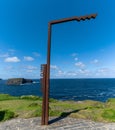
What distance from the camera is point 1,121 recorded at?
15.1 metres

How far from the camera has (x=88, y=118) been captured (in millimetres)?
15172

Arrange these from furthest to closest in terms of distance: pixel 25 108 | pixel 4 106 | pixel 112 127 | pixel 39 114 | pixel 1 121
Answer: pixel 4 106
pixel 25 108
pixel 39 114
pixel 1 121
pixel 112 127

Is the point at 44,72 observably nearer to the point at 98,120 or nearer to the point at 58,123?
the point at 58,123

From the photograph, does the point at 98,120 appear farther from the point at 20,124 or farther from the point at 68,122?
the point at 20,124

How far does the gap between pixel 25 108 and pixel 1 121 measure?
3.36 m

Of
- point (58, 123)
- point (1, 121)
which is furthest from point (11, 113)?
point (58, 123)

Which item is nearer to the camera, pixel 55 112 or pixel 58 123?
pixel 58 123

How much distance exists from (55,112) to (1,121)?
12.5ft

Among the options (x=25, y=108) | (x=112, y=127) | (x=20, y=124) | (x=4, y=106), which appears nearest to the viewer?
(x=112, y=127)

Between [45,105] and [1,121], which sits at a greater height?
[45,105]

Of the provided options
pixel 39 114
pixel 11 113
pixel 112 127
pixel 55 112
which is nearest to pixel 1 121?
pixel 11 113

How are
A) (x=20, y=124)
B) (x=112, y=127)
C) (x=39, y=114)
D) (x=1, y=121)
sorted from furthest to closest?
(x=39, y=114)
(x=1, y=121)
(x=20, y=124)
(x=112, y=127)

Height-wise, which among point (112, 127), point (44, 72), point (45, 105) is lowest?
point (112, 127)

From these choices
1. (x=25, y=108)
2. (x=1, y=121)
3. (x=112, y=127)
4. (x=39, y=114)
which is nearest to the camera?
(x=112, y=127)
